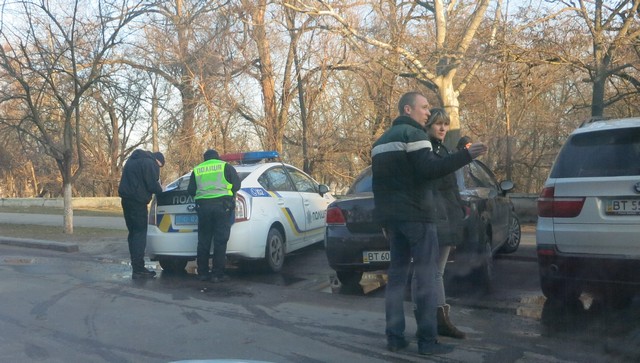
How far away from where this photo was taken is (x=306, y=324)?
609cm

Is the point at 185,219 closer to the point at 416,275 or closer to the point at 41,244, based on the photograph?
the point at 416,275

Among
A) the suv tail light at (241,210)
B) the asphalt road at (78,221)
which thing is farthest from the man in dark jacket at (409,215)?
the asphalt road at (78,221)

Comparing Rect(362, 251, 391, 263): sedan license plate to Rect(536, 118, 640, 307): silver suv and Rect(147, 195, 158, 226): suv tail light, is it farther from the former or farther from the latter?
Rect(147, 195, 158, 226): suv tail light

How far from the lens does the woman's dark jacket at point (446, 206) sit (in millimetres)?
5297

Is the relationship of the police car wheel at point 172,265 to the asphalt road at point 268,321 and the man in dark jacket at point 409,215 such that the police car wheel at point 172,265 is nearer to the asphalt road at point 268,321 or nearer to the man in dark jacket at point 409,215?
the asphalt road at point 268,321

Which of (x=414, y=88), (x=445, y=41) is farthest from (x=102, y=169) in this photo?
(x=445, y=41)

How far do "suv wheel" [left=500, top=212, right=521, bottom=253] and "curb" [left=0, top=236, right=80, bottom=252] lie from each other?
24.9ft

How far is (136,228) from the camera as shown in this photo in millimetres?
9141

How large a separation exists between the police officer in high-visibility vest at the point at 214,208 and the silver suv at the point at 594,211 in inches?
156

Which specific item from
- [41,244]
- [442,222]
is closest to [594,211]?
[442,222]

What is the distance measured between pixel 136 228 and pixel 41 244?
14.3 ft

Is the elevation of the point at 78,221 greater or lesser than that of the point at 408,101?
lesser

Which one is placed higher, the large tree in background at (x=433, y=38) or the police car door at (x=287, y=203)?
the large tree in background at (x=433, y=38)

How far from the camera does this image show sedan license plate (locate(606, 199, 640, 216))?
539 centimetres
